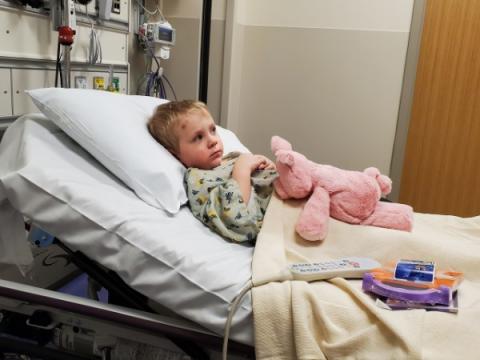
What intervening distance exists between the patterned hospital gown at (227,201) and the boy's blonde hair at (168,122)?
0.10m

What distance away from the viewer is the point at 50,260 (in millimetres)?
1334

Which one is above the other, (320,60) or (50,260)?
(320,60)

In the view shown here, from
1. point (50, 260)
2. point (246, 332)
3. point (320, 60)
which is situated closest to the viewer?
point (246, 332)

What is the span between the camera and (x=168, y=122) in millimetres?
1141

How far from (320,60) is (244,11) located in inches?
21.8

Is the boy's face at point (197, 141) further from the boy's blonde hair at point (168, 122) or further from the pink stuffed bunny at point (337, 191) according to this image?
the pink stuffed bunny at point (337, 191)

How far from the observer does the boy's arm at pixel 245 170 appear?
3.48 feet

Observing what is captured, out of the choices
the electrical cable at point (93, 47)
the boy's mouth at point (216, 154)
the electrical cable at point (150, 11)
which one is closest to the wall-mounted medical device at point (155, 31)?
the electrical cable at point (150, 11)

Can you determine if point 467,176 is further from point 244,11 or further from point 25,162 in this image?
point 25,162

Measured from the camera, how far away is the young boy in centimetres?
98

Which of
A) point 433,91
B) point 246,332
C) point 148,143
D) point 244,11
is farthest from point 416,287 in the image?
point 244,11

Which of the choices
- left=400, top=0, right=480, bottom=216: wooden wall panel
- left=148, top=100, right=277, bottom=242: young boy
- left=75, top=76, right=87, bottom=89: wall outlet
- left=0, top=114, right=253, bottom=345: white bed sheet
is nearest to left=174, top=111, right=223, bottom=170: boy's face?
left=148, top=100, right=277, bottom=242: young boy

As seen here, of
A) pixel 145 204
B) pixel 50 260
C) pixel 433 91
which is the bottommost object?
pixel 50 260

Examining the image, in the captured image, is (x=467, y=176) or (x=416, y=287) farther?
(x=467, y=176)
